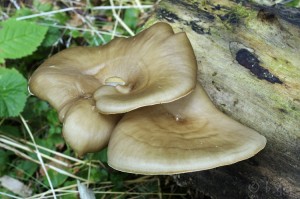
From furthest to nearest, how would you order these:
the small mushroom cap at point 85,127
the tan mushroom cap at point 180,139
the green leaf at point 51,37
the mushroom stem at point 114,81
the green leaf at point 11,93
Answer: the green leaf at point 51,37 → the green leaf at point 11,93 → the mushroom stem at point 114,81 → the small mushroom cap at point 85,127 → the tan mushroom cap at point 180,139

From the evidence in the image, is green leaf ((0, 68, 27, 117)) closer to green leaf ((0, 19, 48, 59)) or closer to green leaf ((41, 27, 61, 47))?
green leaf ((0, 19, 48, 59))

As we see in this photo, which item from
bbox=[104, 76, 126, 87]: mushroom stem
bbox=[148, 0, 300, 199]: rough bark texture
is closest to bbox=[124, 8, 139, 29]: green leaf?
bbox=[148, 0, 300, 199]: rough bark texture

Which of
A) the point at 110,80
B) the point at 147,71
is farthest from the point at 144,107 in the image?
the point at 110,80

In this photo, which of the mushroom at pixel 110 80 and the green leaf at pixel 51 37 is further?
the green leaf at pixel 51 37

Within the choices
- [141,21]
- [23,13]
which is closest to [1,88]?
[23,13]

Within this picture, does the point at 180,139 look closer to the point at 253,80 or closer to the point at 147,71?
the point at 147,71

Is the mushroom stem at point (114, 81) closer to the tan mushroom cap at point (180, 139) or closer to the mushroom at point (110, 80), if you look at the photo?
the mushroom at point (110, 80)

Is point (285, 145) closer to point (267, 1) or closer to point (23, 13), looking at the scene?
point (267, 1)

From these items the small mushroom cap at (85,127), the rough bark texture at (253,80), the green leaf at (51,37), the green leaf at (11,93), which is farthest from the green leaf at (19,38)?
the small mushroom cap at (85,127)
